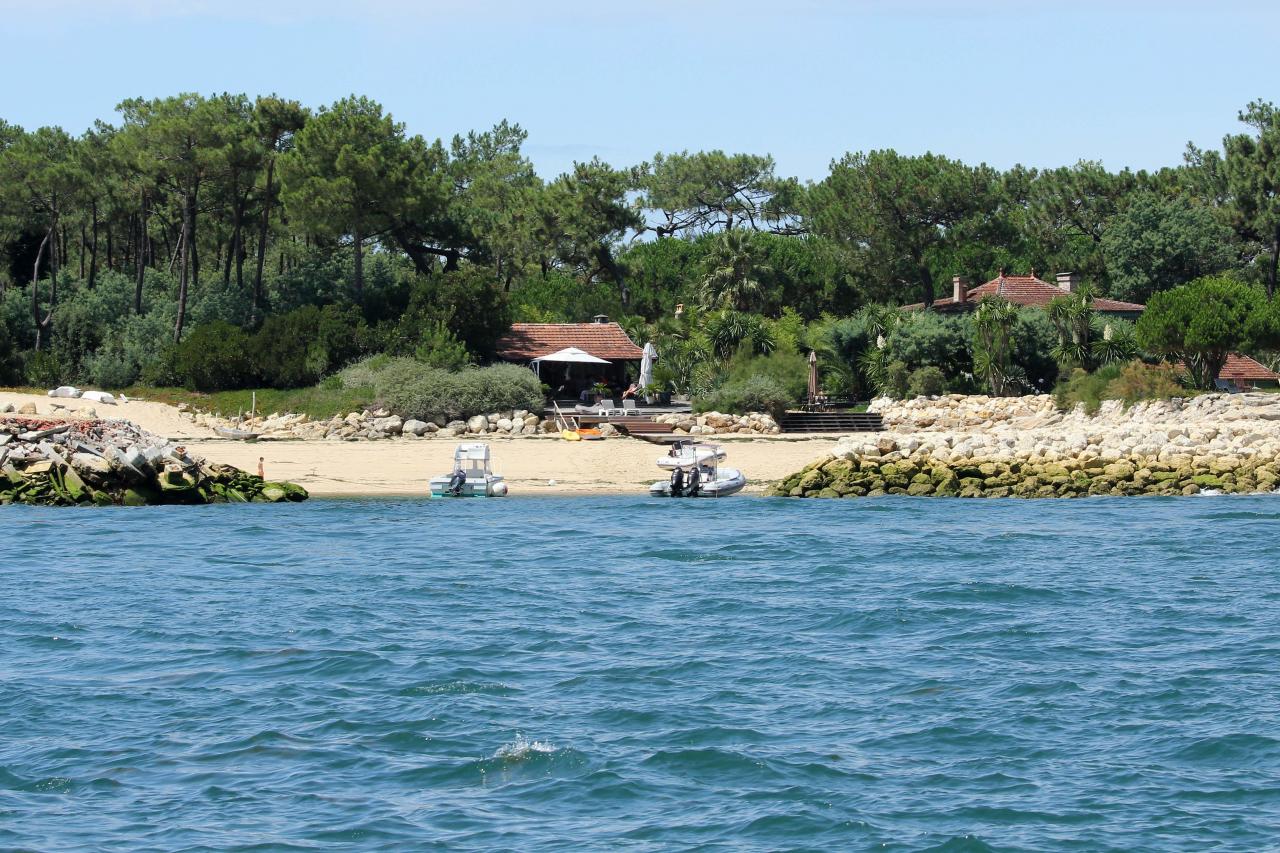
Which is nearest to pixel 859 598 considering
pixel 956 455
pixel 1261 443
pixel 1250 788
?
pixel 1250 788

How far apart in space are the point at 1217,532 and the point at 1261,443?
9.94 meters

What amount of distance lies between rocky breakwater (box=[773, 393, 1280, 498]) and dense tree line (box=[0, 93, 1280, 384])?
15420 mm

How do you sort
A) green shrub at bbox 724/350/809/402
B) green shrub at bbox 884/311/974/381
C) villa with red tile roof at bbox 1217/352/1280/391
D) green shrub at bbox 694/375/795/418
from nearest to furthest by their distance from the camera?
green shrub at bbox 694/375/795/418 → green shrub at bbox 724/350/809/402 → green shrub at bbox 884/311/974/381 → villa with red tile roof at bbox 1217/352/1280/391

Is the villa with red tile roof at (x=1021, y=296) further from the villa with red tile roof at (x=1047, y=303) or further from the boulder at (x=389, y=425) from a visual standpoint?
the boulder at (x=389, y=425)

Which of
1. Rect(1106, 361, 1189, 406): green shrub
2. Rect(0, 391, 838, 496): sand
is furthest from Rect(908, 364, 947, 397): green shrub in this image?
Rect(0, 391, 838, 496): sand

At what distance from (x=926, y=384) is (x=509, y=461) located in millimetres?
16435

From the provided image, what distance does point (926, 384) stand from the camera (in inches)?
1908

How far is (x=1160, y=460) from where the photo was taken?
34.5 m

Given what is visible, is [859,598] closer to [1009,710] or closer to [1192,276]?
[1009,710]

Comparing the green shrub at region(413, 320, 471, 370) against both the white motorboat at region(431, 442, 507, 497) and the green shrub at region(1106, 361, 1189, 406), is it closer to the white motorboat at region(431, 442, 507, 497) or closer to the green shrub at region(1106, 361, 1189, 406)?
the white motorboat at region(431, 442, 507, 497)

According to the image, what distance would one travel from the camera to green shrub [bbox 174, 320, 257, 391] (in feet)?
161

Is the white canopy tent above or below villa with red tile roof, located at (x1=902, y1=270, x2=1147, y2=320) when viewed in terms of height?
below

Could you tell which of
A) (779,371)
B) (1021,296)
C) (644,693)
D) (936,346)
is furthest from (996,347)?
(644,693)

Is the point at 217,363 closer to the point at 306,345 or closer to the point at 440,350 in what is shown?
the point at 306,345
